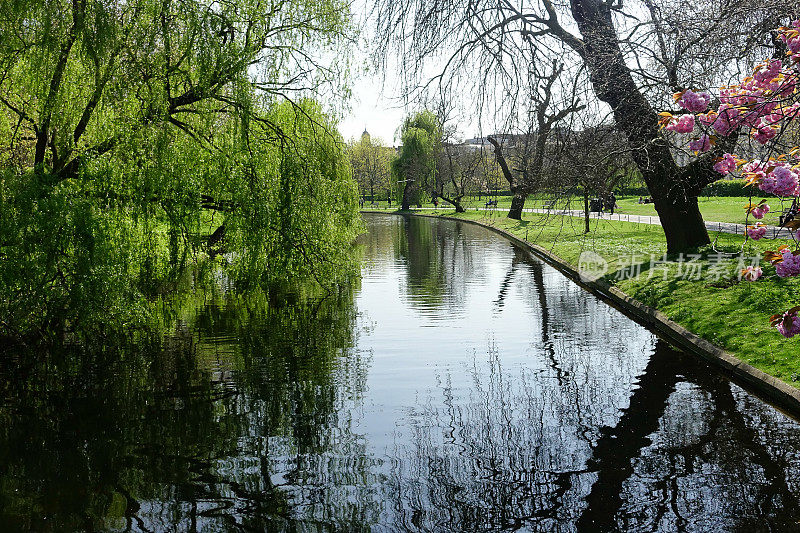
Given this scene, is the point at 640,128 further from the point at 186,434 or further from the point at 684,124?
the point at 186,434

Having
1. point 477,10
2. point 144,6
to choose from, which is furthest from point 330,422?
point 144,6

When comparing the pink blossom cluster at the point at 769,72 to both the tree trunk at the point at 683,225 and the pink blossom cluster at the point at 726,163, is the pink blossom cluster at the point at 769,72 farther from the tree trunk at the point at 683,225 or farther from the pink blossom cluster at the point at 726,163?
the tree trunk at the point at 683,225

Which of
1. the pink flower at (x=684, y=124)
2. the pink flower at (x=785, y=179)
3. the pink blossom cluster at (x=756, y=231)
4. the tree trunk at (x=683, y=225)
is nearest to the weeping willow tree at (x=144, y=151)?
the pink flower at (x=684, y=124)

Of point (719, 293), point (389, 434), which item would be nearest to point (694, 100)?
point (389, 434)

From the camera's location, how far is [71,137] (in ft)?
41.0

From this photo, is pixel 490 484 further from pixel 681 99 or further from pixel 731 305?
pixel 731 305

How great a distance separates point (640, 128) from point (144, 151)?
27.8 ft

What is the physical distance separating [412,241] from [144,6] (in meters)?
29.1

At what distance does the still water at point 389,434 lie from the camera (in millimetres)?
6930

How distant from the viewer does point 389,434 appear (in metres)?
9.12

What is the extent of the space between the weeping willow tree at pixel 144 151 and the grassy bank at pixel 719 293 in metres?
5.94

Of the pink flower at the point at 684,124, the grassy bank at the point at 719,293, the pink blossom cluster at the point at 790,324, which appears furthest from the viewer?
the grassy bank at the point at 719,293

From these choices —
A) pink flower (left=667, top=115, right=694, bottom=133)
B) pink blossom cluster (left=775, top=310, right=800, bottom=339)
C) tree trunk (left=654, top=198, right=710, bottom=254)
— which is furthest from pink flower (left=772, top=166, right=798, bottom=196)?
tree trunk (left=654, top=198, right=710, bottom=254)

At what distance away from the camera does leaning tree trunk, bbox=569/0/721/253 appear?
13.5m
